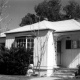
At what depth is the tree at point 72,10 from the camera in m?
39.2

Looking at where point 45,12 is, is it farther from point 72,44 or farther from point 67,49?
point 67,49

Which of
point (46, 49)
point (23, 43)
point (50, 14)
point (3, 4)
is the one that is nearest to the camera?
point (3, 4)

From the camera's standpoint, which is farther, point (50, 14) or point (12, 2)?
point (50, 14)

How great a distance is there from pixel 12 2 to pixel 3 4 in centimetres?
312

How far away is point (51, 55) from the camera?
17.8m

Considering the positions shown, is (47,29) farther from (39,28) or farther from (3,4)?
(3,4)

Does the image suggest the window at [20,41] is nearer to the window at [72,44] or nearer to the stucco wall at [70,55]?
the stucco wall at [70,55]

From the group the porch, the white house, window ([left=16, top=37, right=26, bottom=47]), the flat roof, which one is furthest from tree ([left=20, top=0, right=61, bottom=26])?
the porch

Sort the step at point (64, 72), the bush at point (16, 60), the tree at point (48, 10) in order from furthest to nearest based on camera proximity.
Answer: the tree at point (48, 10), the bush at point (16, 60), the step at point (64, 72)

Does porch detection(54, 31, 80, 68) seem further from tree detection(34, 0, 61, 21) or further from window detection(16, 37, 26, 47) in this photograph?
tree detection(34, 0, 61, 21)

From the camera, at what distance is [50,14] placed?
3888cm

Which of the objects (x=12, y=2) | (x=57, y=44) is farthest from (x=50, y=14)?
(x=12, y=2)

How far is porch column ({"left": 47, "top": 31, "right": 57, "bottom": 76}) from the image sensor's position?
1729 cm

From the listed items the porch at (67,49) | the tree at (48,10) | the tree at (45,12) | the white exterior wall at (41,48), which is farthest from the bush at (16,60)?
the tree at (48,10)
